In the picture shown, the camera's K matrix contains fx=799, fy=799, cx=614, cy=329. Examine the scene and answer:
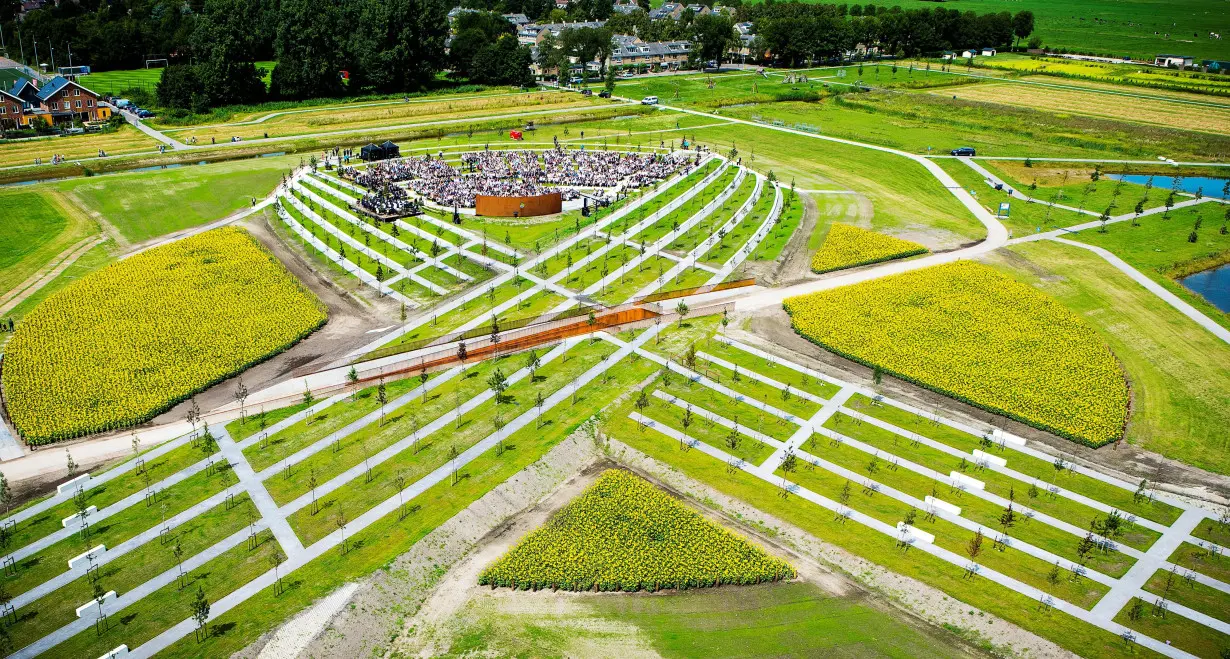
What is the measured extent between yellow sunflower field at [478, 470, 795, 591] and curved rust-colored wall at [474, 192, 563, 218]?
4674 centimetres

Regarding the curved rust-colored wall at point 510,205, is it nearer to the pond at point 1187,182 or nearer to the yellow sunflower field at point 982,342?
the yellow sunflower field at point 982,342

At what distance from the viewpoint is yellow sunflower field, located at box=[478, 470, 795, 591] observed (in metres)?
36.5

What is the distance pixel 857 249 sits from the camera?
75.5m

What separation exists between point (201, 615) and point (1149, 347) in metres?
65.1

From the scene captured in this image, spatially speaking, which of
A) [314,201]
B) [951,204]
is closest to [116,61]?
[314,201]

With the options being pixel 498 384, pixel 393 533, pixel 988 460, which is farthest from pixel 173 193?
pixel 988 460

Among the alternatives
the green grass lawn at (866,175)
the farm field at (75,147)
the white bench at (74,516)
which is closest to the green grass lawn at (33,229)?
the farm field at (75,147)

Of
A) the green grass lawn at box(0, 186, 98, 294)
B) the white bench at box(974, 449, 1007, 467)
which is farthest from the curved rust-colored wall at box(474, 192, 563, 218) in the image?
the white bench at box(974, 449, 1007, 467)

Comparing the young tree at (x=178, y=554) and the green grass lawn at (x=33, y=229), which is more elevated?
the green grass lawn at (x=33, y=229)

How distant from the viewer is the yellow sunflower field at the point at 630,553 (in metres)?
36.5

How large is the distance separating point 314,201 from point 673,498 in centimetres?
6211

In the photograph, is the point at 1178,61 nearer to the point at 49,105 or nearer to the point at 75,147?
the point at 75,147

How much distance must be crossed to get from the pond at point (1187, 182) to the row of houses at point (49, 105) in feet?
495

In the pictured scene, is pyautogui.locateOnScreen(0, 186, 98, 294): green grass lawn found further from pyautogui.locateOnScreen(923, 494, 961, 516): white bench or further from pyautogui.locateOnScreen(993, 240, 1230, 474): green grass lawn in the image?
pyautogui.locateOnScreen(993, 240, 1230, 474): green grass lawn
